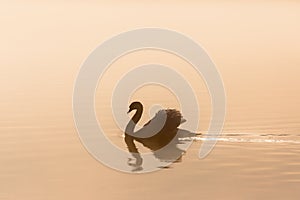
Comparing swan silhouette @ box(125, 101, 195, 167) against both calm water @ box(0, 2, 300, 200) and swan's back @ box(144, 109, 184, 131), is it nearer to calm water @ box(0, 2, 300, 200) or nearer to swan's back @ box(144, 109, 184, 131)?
swan's back @ box(144, 109, 184, 131)

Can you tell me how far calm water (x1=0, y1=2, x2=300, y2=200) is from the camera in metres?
4.70

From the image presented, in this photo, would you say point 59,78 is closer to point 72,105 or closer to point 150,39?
point 72,105

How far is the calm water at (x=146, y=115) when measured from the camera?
15.4 feet

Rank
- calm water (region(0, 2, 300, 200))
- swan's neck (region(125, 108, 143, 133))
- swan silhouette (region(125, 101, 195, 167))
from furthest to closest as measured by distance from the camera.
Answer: swan's neck (region(125, 108, 143, 133)), swan silhouette (region(125, 101, 195, 167)), calm water (region(0, 2, 300, 200))

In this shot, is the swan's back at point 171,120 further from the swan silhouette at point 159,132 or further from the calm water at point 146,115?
the calm water at point 146,115

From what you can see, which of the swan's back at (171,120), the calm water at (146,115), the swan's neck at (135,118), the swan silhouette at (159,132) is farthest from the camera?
the swan's neck at (135,118)

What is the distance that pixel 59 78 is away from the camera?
8984 mm

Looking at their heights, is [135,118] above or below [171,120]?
above

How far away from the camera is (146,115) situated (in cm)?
727

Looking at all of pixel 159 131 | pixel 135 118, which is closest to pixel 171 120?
pixel 159 131

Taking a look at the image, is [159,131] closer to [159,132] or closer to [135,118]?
[159,132]

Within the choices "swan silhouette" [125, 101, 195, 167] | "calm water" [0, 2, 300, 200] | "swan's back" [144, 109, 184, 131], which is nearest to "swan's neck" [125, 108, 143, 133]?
"swan silhouette" [125, 101, 195, 167]

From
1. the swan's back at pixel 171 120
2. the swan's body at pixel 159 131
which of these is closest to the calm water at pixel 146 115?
the swan's body at pixel 159 131

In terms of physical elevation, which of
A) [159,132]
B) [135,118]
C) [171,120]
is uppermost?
[135,118]
